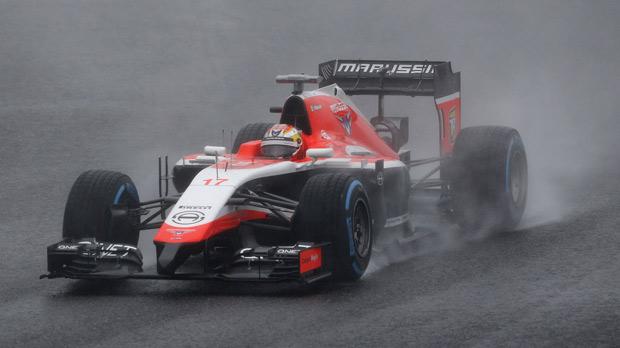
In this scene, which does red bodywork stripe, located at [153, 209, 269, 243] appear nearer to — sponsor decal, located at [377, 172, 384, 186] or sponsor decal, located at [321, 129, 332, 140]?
sponsor decal, located at [377, 172, 384, 186]

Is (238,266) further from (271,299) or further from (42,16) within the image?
(42,16)

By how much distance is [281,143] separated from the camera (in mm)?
11078

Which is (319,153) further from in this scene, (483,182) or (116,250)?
(483,182)

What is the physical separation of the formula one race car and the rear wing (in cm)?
5

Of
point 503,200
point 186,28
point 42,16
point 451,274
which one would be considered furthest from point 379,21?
point 451,274

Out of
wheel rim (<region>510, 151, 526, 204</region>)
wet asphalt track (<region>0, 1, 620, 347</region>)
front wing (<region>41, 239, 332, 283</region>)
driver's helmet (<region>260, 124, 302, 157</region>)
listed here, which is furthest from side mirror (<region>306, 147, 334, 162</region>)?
wheel rim (<region>510, 151, 526, 204</region>)

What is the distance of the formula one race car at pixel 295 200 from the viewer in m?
9.51

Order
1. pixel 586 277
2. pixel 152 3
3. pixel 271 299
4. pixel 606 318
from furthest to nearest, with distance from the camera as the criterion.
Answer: pixel 152 3 < pixel 586 277 < pixel 271 299 < pixel 606 318

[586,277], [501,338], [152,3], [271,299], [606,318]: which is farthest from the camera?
[152,3]

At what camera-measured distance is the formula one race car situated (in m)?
9.51

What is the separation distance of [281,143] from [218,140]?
813 centimetres

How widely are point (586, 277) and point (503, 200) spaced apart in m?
2.71

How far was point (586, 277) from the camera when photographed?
32.0 feet

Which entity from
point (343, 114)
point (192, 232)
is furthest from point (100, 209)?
point (343, 114)
